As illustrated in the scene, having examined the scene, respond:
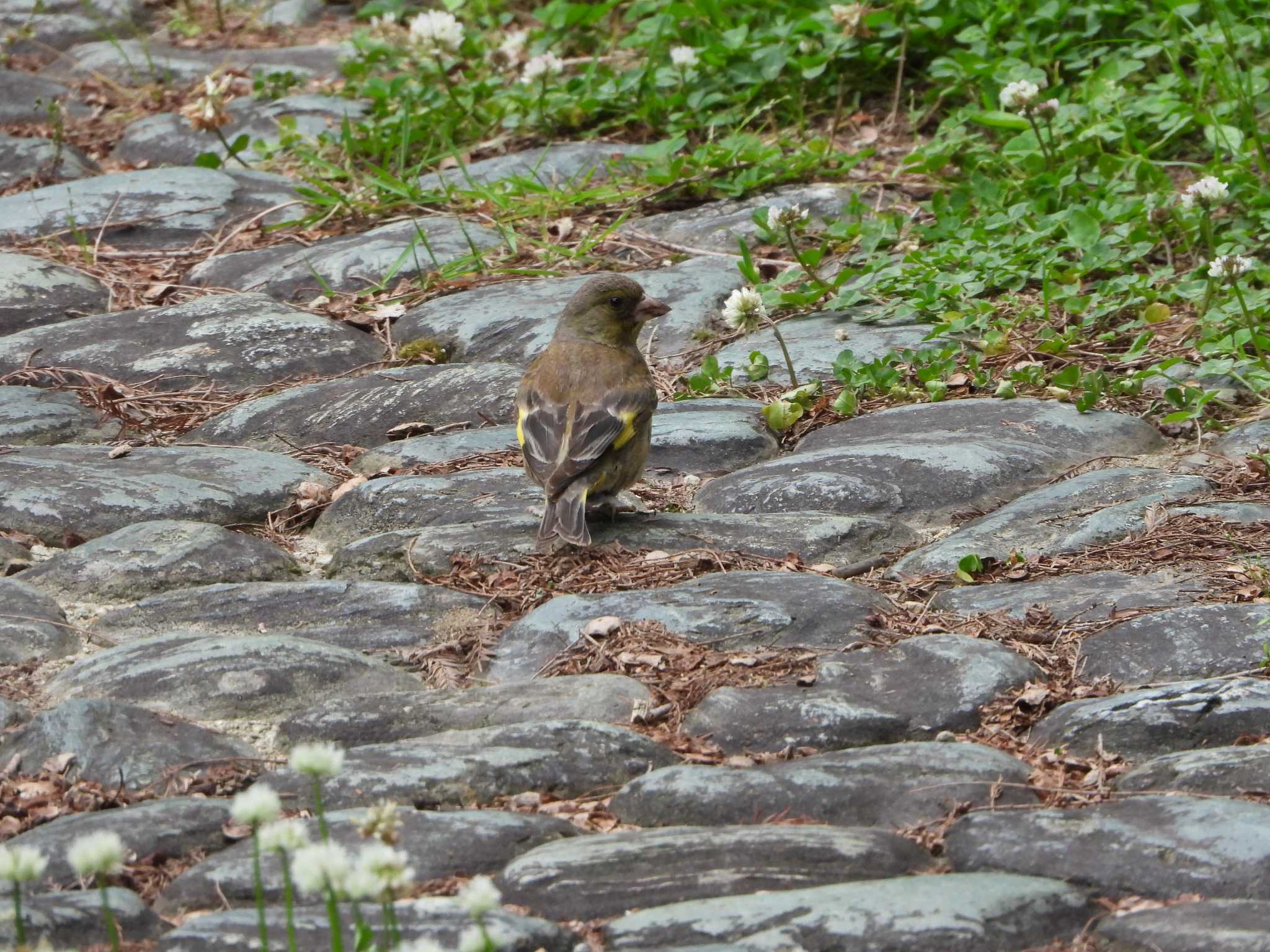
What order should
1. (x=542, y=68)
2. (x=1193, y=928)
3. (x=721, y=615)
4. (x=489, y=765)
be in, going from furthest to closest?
(x=542, y=68)
(x=721, y=615)
(x=489, y=765)
(x=1193, y=928)

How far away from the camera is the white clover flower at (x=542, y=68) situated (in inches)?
380

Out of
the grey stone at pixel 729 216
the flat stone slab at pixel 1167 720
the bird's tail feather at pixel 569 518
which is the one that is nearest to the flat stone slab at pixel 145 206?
the grey stone at pixel 729 216

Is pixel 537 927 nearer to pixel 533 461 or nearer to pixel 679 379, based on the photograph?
pixel 533 461

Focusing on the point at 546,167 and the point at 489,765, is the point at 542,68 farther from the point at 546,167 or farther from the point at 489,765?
the point at 489,765

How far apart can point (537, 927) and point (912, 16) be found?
290 inches

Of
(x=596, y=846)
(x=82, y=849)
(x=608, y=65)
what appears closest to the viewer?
(x=82, y=849)

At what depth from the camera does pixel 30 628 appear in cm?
454

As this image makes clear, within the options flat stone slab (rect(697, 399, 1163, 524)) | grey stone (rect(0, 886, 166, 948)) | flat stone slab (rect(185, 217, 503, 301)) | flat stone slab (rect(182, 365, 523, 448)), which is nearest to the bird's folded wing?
flat stone slab (rect(697, 399, 1163, 524))

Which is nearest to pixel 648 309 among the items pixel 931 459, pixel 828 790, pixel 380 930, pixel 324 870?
pixel 931 459

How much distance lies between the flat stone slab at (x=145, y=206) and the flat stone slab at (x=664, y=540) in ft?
12.8

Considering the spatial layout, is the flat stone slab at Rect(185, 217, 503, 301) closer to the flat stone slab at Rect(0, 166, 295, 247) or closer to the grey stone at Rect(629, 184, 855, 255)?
the flat stone slab at Rect(0, 166, 295, 247)

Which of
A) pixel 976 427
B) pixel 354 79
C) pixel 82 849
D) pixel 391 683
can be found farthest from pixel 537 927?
pixel 354 79

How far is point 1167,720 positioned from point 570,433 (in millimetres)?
2379

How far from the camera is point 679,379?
709cm
